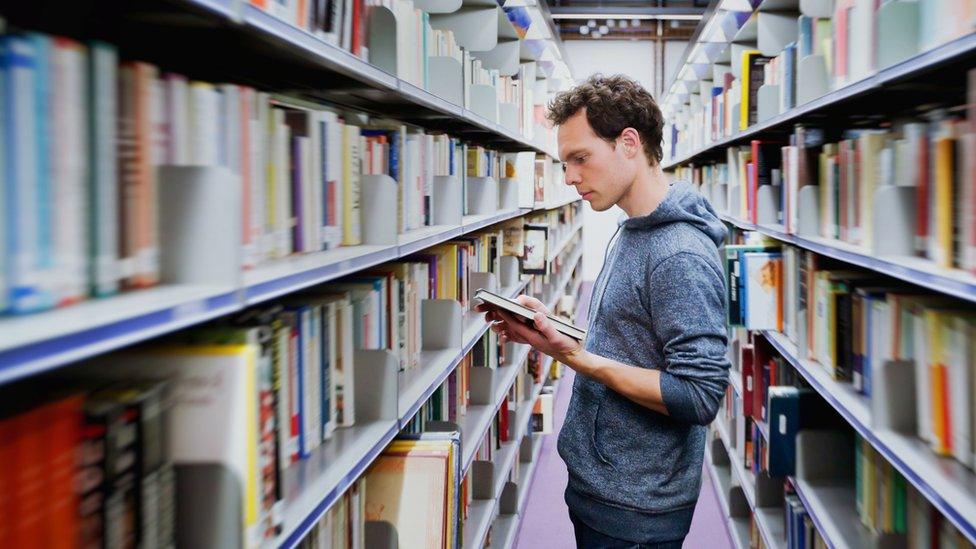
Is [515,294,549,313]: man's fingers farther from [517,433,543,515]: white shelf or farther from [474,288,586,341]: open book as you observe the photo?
[517,433,543,515]: white shelf

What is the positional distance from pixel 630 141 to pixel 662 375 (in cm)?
60

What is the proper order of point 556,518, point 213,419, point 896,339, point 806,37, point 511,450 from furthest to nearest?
1. point 556,518
2. point 511,450
3. point 806,37
4. point 896,339
5. point 213,419

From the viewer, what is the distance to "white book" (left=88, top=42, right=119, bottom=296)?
84 centimetres

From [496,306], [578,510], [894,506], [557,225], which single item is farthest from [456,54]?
[557,225]

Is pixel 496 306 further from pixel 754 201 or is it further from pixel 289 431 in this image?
pixel 754 201

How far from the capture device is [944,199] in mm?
1569

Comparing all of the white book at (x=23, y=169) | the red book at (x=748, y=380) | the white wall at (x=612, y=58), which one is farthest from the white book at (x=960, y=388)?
the white wall at (x=612, y=58)

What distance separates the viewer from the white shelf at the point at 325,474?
1.24 m

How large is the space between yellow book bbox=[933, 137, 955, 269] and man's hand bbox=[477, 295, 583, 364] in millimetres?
770

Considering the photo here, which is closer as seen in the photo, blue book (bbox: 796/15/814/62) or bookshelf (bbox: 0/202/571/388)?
bookshelf (bbox: 0/202/571/388)

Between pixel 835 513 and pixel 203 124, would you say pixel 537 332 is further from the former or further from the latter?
pixel 203 124

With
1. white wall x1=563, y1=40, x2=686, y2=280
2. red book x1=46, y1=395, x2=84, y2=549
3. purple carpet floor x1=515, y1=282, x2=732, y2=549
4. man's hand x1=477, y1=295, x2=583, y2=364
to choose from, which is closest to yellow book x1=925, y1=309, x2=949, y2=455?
man's hand x1=477, y1=295, x2=583, y2=364

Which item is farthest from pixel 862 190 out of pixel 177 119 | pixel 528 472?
pixel 528 472

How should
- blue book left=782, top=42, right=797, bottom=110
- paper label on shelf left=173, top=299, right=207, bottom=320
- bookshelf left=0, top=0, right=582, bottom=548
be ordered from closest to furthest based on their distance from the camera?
1. bookshelf left=0, top=0, right=582, bottom=548
2. paper label on shelf left=173, top=299, right=207, bottom=320
3. blue book left=782, top=42, right=797, bottom=110
